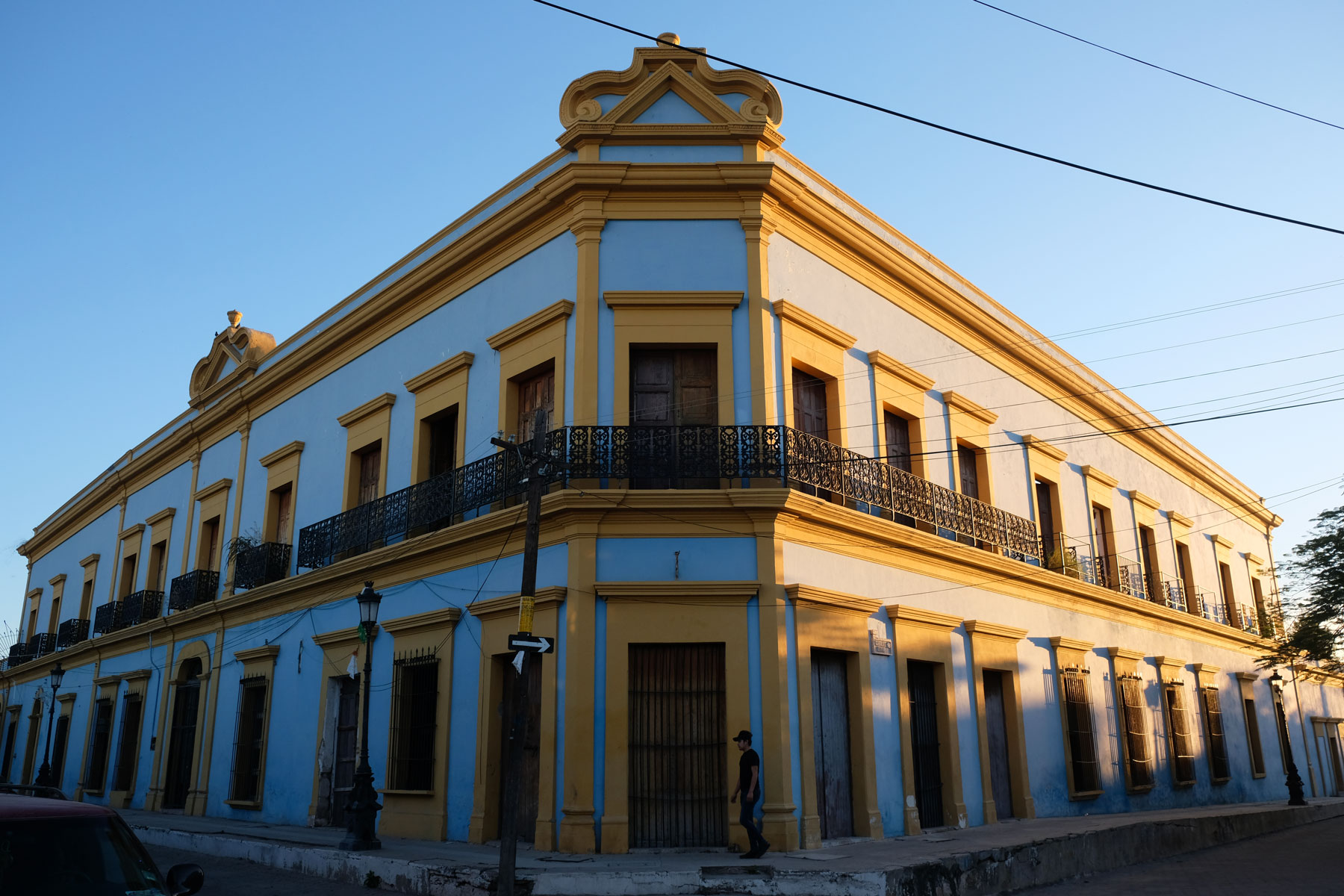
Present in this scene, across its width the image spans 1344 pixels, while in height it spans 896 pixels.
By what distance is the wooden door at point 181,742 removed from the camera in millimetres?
19281

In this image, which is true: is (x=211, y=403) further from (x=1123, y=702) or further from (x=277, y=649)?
(x=1123, y=702)

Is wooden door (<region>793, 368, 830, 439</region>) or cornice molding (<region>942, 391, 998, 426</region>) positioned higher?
cornice molding (<region>942, 391, 998, 426</region>)

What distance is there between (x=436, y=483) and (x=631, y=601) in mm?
3938

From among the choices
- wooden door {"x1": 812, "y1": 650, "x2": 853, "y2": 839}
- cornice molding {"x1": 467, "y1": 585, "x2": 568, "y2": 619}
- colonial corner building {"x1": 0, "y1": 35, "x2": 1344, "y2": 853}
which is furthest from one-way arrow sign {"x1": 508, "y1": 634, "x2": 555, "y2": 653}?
wooden door {"x1": 812, "y1": 650, "x2": 853, "y2": 839}

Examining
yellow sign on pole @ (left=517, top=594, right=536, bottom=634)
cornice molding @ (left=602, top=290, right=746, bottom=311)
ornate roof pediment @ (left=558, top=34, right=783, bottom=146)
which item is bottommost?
yellow sign on pole @ (left=517, top=594, right=536, bottom=634)

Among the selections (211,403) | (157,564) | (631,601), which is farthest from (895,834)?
(157,564)

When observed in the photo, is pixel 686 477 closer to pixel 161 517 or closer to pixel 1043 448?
pixel 1043 448

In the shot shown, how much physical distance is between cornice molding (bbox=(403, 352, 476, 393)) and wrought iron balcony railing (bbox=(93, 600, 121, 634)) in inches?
514

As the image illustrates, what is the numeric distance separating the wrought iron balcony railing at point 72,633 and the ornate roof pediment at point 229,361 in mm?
7890

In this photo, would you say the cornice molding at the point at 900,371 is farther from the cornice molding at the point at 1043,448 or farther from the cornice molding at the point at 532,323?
the cornice molding at the point at 532,323

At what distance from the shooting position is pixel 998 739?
15.0m

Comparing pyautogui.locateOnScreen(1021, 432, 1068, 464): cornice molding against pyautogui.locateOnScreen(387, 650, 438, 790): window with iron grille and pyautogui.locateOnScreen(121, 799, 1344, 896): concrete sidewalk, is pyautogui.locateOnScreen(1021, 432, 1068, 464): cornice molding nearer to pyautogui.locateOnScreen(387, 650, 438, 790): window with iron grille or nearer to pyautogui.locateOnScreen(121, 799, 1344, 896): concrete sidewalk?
pyautogui.locateOnScreen(121, 799, 1344, 896): concrete sidewalk

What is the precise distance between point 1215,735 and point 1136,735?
5.02 metres

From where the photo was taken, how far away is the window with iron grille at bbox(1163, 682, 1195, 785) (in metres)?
19.8
